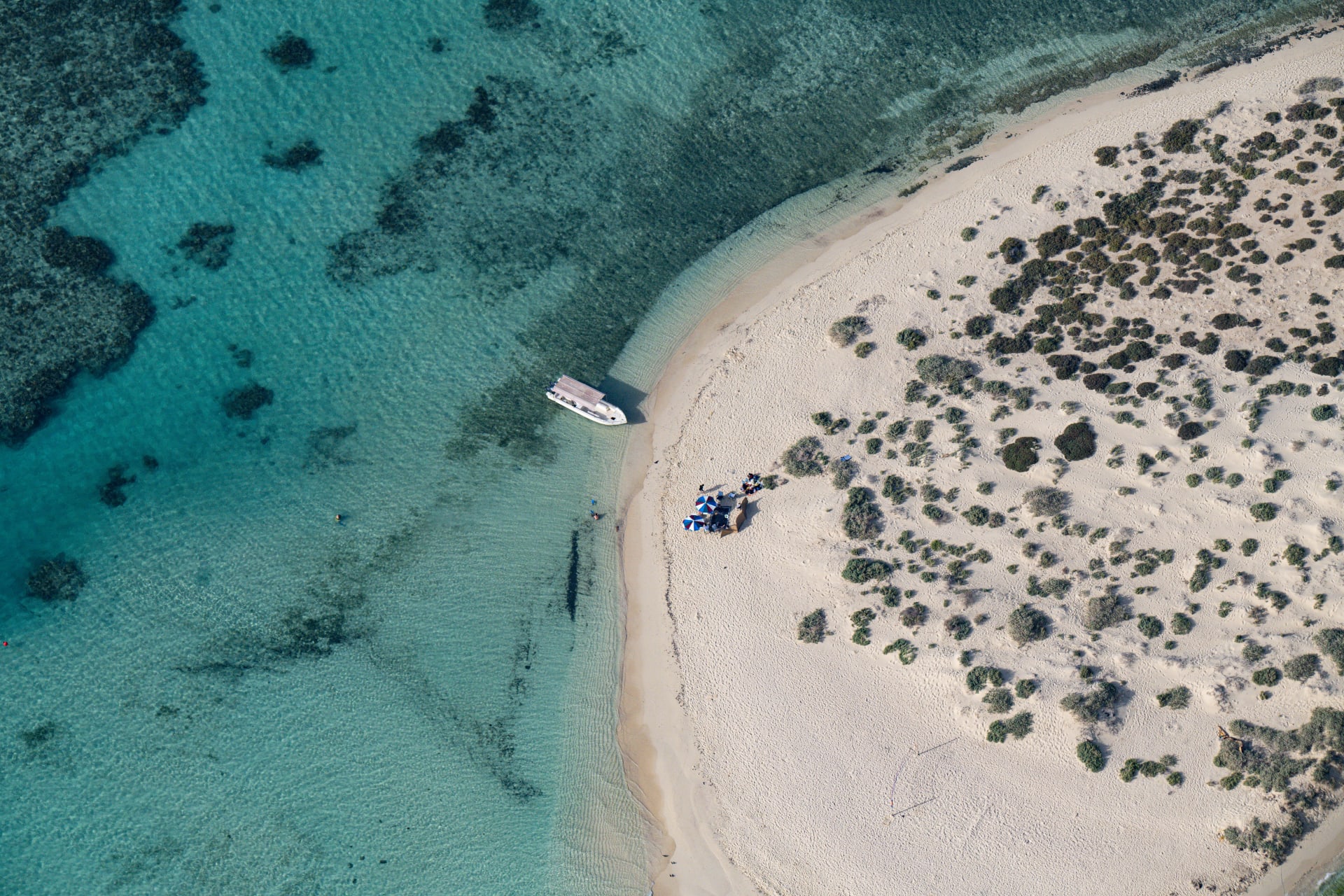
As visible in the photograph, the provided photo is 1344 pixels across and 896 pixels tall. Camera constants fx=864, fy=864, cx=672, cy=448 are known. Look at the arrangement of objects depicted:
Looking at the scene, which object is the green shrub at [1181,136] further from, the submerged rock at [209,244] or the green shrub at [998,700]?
the submerged rock at [209,244]

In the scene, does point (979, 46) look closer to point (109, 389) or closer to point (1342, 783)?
point (1342, 783)

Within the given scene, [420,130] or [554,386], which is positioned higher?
[420,130]

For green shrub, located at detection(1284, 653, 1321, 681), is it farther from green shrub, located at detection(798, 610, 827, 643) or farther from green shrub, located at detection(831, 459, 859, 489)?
green shrub, located at detection(831, 459, 859, 489)

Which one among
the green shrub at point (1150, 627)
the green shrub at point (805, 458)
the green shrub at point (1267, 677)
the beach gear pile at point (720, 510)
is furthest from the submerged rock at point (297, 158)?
the green shrub at point (1267, 677)

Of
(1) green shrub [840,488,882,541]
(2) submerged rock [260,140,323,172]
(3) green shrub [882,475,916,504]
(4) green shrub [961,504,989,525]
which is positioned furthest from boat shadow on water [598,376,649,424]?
(2) submerged rock [260,140,323,172]

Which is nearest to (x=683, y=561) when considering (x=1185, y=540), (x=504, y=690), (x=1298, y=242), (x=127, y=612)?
(x=504, y=690)

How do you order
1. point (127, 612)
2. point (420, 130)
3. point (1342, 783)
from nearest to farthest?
1. point (1342, 783)
2. point (127, 612)
3. point (420, 130)
